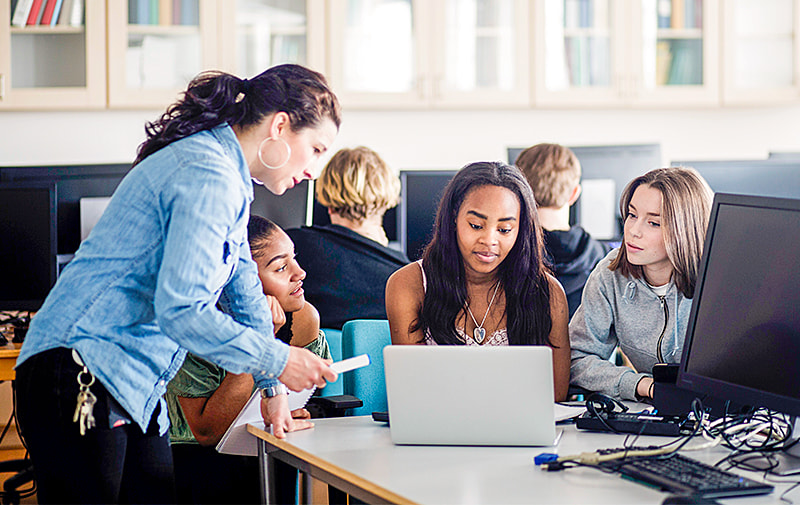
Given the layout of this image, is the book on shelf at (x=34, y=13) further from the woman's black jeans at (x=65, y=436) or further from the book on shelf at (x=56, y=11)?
the woman's black jeans at (x=65, y=436)

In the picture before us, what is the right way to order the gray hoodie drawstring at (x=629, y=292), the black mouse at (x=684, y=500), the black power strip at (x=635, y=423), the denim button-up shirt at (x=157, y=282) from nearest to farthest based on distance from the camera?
the black mouse at (x=684, y=500)
the denim button-up shirt at (x=157, y=282)
the black power strip at (x=635, y=423)
the gray hoodie drawstring at (x=629, y=292)

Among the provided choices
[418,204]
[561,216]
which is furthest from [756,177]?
[418,204]

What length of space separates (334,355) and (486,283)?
44 centimetres

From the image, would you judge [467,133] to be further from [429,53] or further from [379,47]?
[379,47]

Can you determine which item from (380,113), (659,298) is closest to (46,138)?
(380,113)

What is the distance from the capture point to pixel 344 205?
9.70ft

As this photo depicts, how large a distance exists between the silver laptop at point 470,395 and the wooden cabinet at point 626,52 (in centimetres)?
300

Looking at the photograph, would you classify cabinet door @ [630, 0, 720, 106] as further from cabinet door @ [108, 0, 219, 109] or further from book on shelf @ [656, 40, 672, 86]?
cabinet door @ [108, 0, 219, 109]

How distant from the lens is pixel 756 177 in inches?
127

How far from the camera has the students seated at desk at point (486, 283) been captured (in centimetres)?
207

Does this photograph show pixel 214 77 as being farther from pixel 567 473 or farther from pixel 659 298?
pixel 659 298

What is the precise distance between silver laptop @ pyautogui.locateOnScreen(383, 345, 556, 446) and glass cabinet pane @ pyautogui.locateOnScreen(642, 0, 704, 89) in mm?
3248

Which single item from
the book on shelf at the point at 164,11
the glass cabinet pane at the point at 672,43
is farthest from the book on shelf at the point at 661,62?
the book on shelf at the point at 164,11

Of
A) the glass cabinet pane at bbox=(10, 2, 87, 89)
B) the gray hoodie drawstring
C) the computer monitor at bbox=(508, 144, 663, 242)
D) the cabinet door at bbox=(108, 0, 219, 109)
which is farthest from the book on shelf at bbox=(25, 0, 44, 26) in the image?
the gray hoodie drawstring
